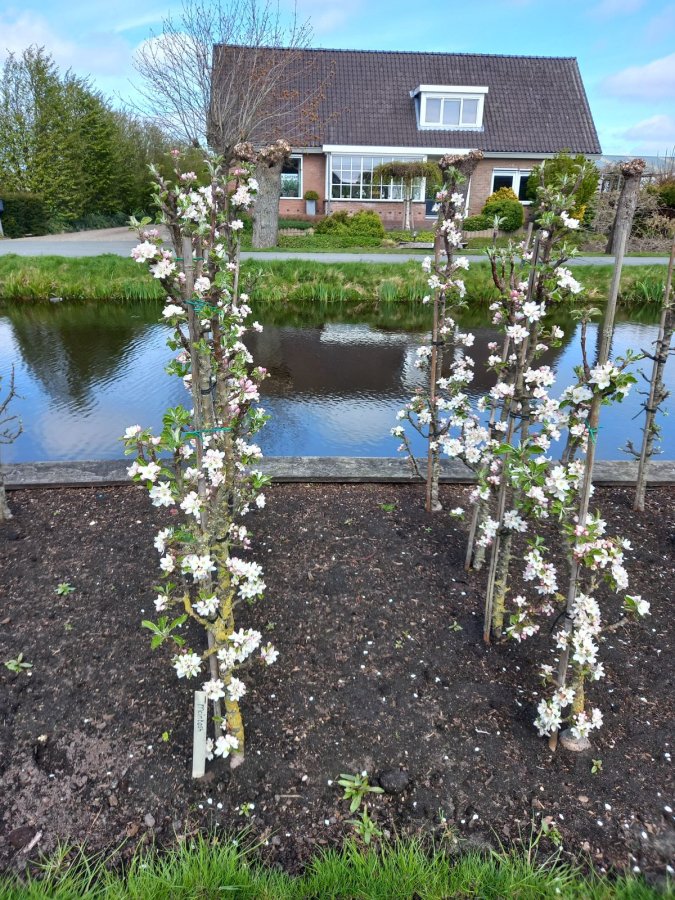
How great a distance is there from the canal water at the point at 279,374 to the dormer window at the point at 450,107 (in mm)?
20251

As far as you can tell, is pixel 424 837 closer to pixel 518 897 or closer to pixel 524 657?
pixel 518 897

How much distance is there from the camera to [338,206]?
28891mm

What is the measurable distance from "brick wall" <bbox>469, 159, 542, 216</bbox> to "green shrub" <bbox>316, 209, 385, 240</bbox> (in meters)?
6.59

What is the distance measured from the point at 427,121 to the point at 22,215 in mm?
19255

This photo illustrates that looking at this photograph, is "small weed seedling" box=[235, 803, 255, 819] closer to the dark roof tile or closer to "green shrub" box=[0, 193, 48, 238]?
the dark roof tile

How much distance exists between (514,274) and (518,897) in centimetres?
249

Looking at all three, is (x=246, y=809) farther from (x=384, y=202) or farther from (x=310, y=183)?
(x=310, y=183)

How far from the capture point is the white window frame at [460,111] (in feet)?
90.4

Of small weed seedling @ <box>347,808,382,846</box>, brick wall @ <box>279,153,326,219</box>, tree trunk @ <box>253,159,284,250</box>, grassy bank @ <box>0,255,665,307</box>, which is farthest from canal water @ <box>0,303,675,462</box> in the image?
brick wall @ <box>279,153,326,219</box>

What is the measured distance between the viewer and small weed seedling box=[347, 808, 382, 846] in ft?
6.83

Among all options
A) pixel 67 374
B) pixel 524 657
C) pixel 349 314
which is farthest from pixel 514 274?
pixel 349 314

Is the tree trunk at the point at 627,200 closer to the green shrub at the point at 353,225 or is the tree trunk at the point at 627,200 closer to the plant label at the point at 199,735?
the plant label at the point at 199,735

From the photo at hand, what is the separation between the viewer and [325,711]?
8.50ft

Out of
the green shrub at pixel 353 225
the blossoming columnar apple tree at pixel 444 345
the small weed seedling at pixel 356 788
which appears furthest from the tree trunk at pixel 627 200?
the green shrub at pixel 353 225
